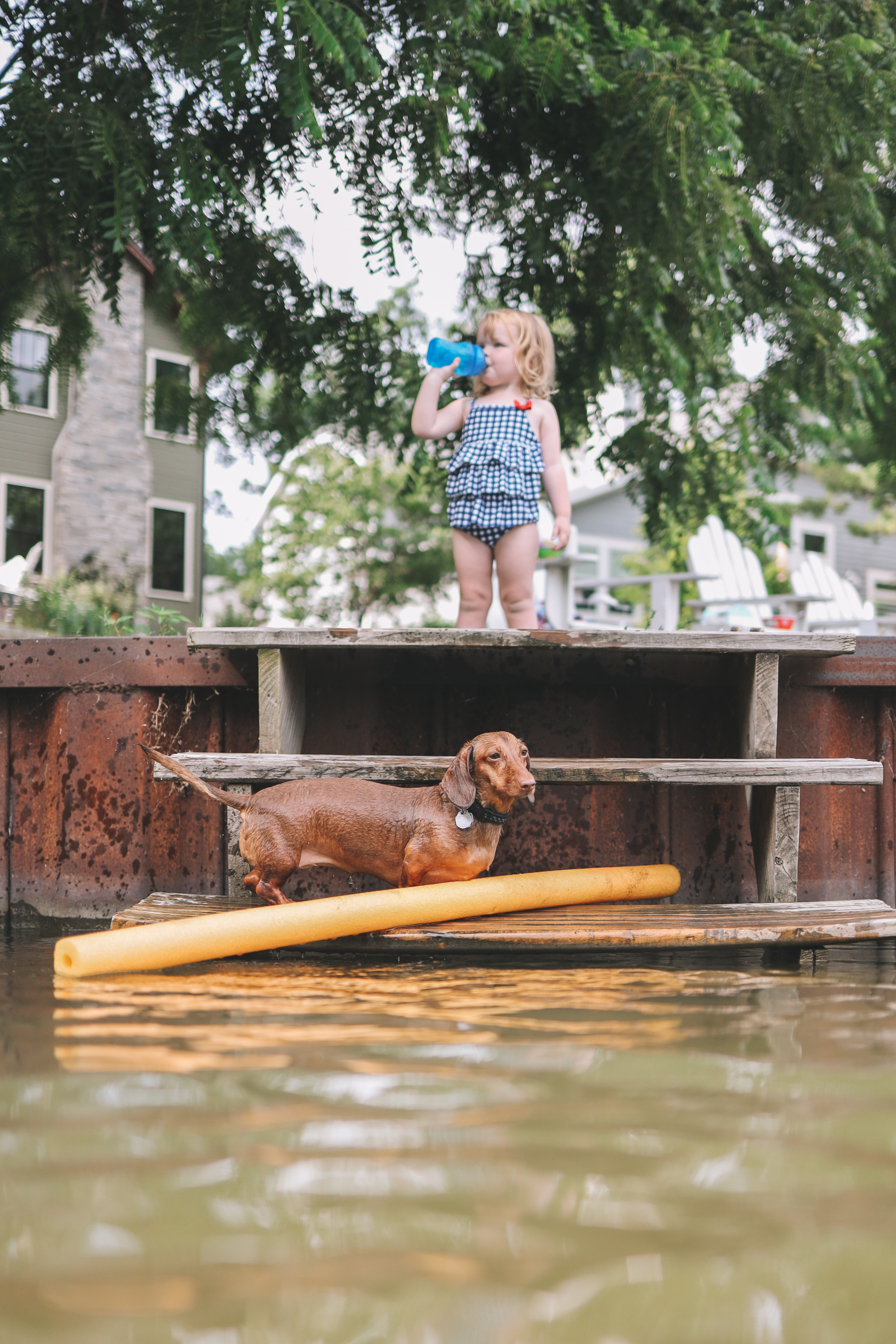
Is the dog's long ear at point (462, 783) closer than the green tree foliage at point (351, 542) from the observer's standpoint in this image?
Yes

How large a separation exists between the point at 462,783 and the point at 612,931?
1.86 feet

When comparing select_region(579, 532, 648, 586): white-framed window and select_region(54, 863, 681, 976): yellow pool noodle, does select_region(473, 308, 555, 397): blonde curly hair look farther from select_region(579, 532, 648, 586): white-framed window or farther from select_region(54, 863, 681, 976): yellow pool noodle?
select_region(579, 532, 648, 586): white-framed window

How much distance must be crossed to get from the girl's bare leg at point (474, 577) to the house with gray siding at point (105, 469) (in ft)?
51.1

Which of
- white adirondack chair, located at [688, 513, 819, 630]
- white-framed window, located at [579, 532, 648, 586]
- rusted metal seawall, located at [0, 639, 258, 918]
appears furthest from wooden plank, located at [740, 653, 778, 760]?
white-framed window, located at [579, 532, 648, 586]

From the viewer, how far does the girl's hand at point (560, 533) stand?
168 inches

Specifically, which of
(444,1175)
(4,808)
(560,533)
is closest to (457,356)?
(560,533)

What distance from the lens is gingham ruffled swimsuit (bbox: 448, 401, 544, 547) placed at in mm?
4242

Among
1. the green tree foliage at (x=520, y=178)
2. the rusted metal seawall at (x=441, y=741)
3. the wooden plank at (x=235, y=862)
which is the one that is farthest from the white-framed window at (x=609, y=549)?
the wooden plank at (x=235, y=862)

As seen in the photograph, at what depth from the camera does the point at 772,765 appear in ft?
10.8

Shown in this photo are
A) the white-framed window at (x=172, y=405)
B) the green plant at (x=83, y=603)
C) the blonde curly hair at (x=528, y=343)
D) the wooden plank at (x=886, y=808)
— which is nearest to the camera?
the wooden plank at (x=886, y=808)

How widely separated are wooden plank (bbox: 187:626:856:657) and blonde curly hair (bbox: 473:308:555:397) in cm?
141

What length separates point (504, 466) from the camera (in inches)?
167

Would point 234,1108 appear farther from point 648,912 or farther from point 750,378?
point 750,378

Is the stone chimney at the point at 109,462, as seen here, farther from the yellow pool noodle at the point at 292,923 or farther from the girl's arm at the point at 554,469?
the yellow pool noodle at the point at 292,923
